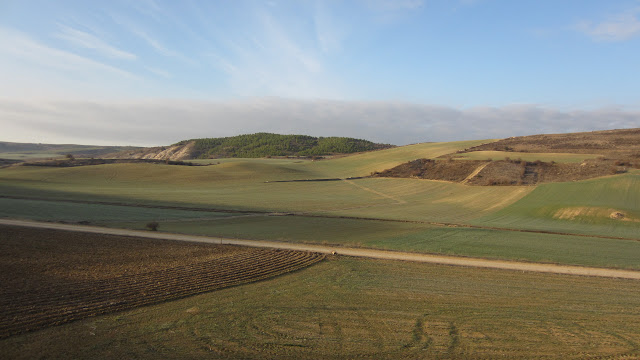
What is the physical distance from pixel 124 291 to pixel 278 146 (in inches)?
6316

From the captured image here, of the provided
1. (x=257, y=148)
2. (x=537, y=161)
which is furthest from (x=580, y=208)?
(x=257, y=148)

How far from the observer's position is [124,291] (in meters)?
16.2

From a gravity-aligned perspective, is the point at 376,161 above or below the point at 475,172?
above

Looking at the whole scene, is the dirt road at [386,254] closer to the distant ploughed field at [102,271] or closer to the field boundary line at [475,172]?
the distant ploughed field at [102,271]

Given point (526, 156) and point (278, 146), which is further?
point (278, 146)

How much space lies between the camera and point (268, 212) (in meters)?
44.8

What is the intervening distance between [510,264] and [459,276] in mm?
5351

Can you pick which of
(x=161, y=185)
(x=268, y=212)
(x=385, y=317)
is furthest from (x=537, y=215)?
(x=161, y=185)

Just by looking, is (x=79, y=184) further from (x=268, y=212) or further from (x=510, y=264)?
(x=510, y=264)

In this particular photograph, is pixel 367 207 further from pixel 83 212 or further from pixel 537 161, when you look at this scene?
pixel 537 161

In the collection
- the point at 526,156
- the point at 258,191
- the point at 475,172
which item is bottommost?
the point at 258,191

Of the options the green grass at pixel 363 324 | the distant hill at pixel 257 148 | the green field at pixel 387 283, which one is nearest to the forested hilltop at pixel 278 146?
the distant hill at pixel 257 148

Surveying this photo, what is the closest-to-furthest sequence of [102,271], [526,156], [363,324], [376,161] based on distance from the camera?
1. [363,324]
2. [102,271]
3. [526,156]
4. [376,161]

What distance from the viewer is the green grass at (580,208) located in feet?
130
